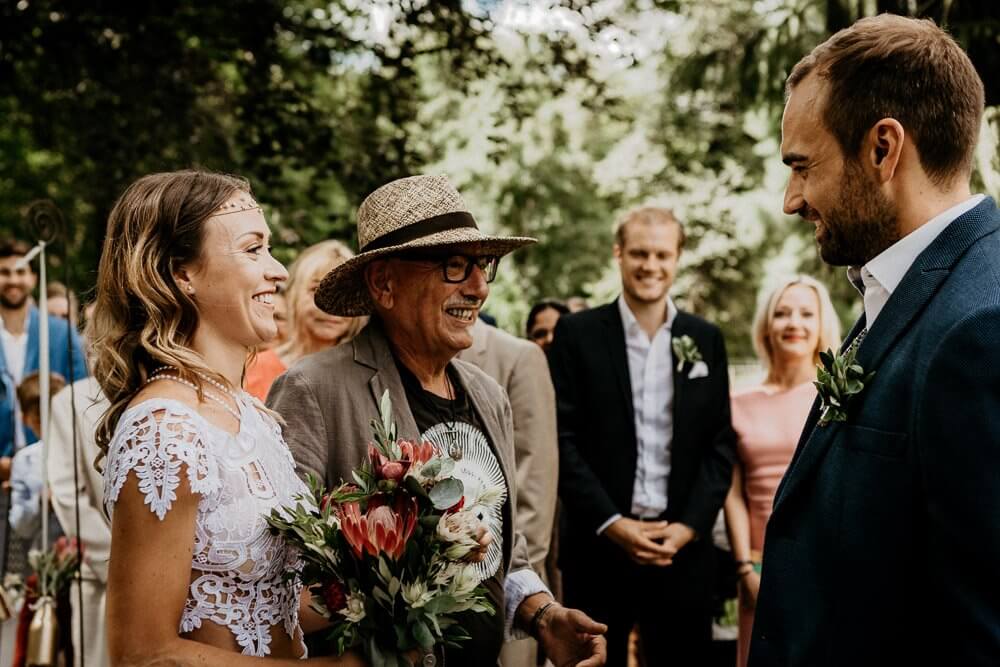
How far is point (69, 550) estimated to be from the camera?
5164mm

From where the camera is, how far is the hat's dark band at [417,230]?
10.9ft

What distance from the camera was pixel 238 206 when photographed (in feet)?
8.84

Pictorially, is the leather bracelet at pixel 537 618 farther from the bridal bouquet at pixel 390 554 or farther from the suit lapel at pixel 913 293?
the suit lapel at pixel 913 293

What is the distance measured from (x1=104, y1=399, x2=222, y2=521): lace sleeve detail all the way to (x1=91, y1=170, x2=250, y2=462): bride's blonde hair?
0.15 m

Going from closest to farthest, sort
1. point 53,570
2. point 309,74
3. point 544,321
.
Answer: point 53,570
point 544,321
point 309,74

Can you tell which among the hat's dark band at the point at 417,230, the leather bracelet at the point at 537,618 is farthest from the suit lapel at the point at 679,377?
the hat's dark band at the point at 417,230

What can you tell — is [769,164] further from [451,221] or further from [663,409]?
[451,221]

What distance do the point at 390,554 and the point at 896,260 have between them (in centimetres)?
137

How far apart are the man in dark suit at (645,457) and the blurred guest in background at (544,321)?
186 cm

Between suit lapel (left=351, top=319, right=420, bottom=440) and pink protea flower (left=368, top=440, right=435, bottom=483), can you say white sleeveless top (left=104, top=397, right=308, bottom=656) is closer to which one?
pink protea flower (left=368, top=440, right=435, bottom=483)

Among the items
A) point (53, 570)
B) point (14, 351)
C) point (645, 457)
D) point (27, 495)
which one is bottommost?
point (53, 570)

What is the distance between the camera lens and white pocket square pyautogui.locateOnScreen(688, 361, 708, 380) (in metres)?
5.54

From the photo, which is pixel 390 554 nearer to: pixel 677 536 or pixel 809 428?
pixel 809 428

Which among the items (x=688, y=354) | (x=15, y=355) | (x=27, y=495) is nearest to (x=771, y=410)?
(x=688, y=354)
